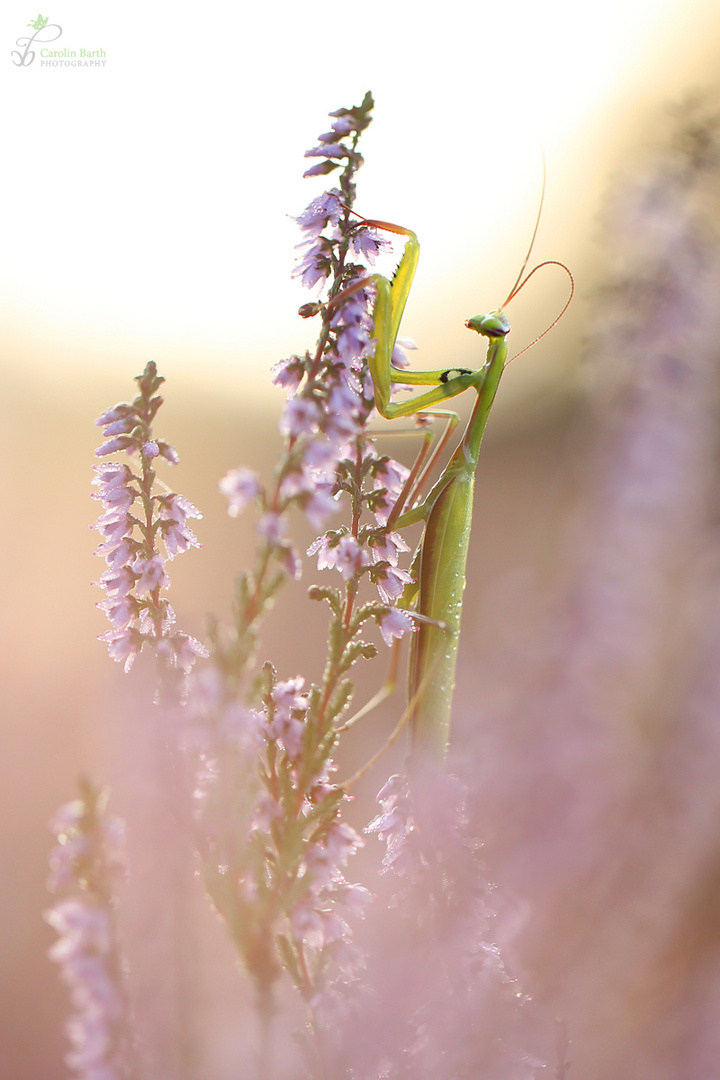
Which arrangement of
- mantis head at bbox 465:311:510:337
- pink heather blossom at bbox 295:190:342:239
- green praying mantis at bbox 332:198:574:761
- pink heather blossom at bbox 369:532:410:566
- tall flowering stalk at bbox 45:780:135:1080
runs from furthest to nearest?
mantis head at bbox 465:311:510:337
green praying mantis at bbox 332:198:574:761
pink heather blossom at bbox 369:532:410:566
pink heather blossom at bbox 295:190:342:239
tall flowering stalk at bbox 45:780:135:1080

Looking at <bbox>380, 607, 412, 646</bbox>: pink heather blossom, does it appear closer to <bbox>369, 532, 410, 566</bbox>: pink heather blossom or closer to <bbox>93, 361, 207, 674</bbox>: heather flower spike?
<bbox>369, 532, 410, 566</bbox>: pink heather blossom

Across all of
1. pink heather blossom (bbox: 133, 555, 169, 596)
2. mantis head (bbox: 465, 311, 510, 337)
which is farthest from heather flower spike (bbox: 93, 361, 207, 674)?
mantis head (bbox: 465, 311, 510, 337)

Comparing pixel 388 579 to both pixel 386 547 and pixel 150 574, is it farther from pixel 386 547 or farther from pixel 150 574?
pixel 150 574

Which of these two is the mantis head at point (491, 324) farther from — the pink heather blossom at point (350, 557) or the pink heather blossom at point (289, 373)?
the pink heather blossom at point (350, 557)

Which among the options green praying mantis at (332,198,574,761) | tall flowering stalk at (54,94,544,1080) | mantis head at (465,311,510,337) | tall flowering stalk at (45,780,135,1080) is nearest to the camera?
tall flowering stalk at (45,780,135,1080)

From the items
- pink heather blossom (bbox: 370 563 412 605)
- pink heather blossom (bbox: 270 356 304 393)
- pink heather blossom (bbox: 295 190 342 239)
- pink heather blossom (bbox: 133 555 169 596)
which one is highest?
pink heather blossom (bbox: 295 190 342 239)

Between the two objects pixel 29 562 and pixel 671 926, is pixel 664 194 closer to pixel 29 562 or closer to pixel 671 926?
pixel 671 926

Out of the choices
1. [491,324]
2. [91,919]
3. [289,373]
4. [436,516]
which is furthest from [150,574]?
[491,324]

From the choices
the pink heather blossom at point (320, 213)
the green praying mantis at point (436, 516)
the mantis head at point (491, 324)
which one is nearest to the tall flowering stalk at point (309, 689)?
the pink heather blossom at point (320, 213)
